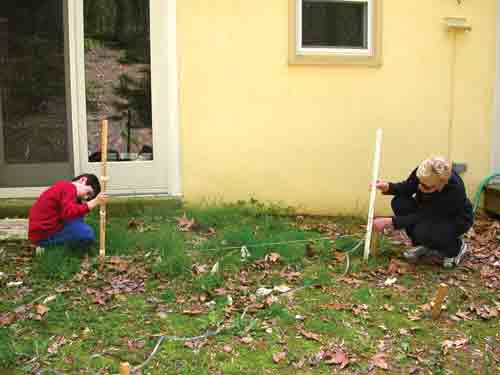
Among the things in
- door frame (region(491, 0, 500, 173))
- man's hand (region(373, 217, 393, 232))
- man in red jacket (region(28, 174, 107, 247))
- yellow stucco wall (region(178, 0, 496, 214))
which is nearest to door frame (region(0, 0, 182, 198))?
yellow stucco wall (region(178, 0, 496, 214))

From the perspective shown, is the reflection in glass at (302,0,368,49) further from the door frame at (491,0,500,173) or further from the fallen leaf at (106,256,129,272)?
the fallen leaf at (106,256,129,272)

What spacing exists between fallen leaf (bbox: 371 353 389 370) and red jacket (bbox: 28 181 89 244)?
8.90 feet

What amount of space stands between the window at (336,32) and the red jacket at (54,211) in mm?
3075

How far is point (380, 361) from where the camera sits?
400cm

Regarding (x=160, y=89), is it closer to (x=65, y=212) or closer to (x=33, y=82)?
(x=33, y=82)

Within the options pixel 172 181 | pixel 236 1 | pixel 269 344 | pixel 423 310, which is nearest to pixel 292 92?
pixel 236 1

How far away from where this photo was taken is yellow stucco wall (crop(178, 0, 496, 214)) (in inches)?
277

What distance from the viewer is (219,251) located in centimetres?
568

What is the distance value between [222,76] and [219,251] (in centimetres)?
229

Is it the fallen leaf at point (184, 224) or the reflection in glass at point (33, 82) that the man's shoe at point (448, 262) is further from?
the reflection in glass at point (33, 82)

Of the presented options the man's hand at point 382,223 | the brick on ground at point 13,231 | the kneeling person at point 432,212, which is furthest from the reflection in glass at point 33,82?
the kneeling person at point 432,212

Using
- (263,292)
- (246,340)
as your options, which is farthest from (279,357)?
(263,292)

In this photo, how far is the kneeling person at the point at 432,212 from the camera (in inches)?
209

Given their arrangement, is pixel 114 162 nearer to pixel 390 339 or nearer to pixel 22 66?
pixel 22 66
